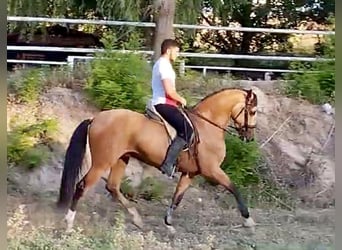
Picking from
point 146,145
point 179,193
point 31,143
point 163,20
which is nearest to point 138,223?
point 179,193

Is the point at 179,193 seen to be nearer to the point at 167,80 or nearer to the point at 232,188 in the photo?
the point at 232,188

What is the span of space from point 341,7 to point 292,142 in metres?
4.34

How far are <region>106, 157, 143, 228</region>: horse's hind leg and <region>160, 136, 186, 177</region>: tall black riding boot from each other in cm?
28

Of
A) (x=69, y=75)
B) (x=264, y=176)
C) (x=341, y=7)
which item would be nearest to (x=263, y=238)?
(x=264, y=176)

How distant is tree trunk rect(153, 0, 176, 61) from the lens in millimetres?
5875

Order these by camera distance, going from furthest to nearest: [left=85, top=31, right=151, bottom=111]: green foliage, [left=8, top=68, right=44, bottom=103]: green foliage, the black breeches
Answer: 1. [left=8, top=68, right=44, bottom=103]: green foliage
2. [left=85, top=31, right=151, bottom=111]: green foliage
3. the black breeches

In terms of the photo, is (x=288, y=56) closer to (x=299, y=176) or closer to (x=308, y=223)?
(x=299, y=176)

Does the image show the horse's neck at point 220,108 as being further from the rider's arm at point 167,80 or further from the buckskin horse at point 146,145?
the rider's arm at point 167,80

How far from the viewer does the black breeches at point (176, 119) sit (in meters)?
4.64

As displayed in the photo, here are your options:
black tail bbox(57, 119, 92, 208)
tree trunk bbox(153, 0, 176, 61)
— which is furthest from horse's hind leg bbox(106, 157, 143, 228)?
tree trunk bbox(153, 0, 176, 61)

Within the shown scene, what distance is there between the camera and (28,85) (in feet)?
19.0

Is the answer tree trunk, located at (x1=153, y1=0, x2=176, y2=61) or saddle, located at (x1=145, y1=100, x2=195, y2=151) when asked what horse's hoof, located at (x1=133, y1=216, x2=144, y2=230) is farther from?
tree trunk, located at (x1=153, y1=0, x2=176, y2=61)

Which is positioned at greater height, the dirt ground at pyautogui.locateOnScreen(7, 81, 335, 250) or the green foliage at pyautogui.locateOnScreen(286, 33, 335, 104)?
the green foliage at pyautogui.locateOnScreen(286, 33, 335, 104)

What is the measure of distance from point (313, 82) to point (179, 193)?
1858mm
